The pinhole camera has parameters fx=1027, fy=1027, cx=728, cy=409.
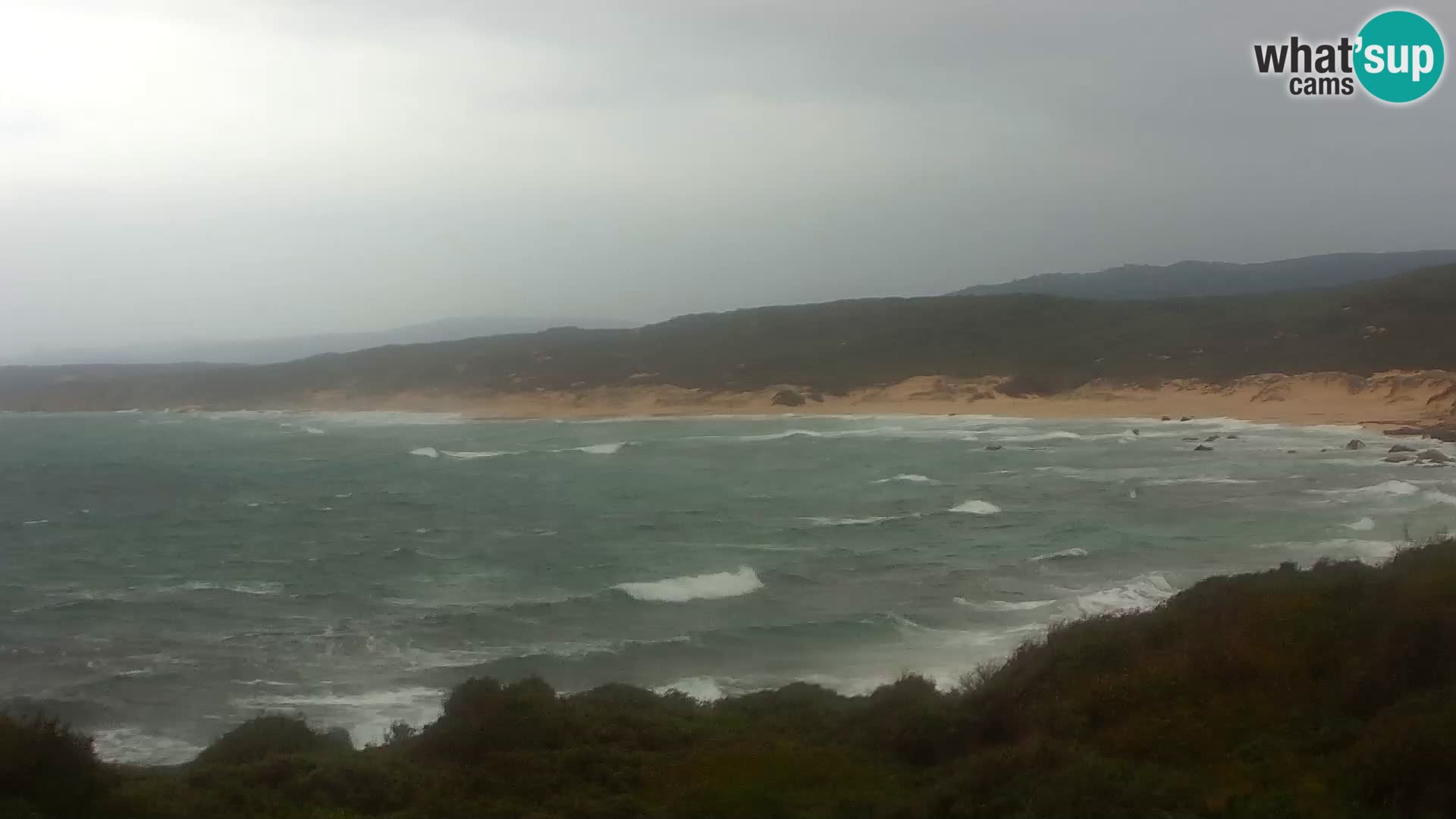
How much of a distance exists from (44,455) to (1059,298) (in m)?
63.5

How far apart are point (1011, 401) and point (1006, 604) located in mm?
40492

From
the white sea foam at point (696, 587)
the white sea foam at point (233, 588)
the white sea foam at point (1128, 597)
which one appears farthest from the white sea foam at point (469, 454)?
the white sea foam at point (1128, 597)

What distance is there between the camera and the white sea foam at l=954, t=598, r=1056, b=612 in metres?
16.2

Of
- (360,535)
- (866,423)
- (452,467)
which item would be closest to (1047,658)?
(360,535)

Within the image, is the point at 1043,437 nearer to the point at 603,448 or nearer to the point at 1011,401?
the point at 1011,401

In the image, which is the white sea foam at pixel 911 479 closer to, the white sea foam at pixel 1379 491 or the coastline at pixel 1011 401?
the white sea foam at pixel 1379 491

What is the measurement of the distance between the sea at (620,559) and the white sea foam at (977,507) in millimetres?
103

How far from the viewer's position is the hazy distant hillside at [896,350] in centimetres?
5409

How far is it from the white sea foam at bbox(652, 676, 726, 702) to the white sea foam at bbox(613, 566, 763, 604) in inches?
169

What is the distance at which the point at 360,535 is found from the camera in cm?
2580

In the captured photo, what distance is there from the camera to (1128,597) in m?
16.1

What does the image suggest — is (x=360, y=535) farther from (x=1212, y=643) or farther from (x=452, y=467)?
(x=1212, y=643)

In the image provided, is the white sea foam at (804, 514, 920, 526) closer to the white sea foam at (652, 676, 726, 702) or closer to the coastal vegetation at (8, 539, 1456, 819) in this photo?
the white sea foam at (652, 676, 726, 702)

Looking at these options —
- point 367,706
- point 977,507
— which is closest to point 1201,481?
point 977,507
